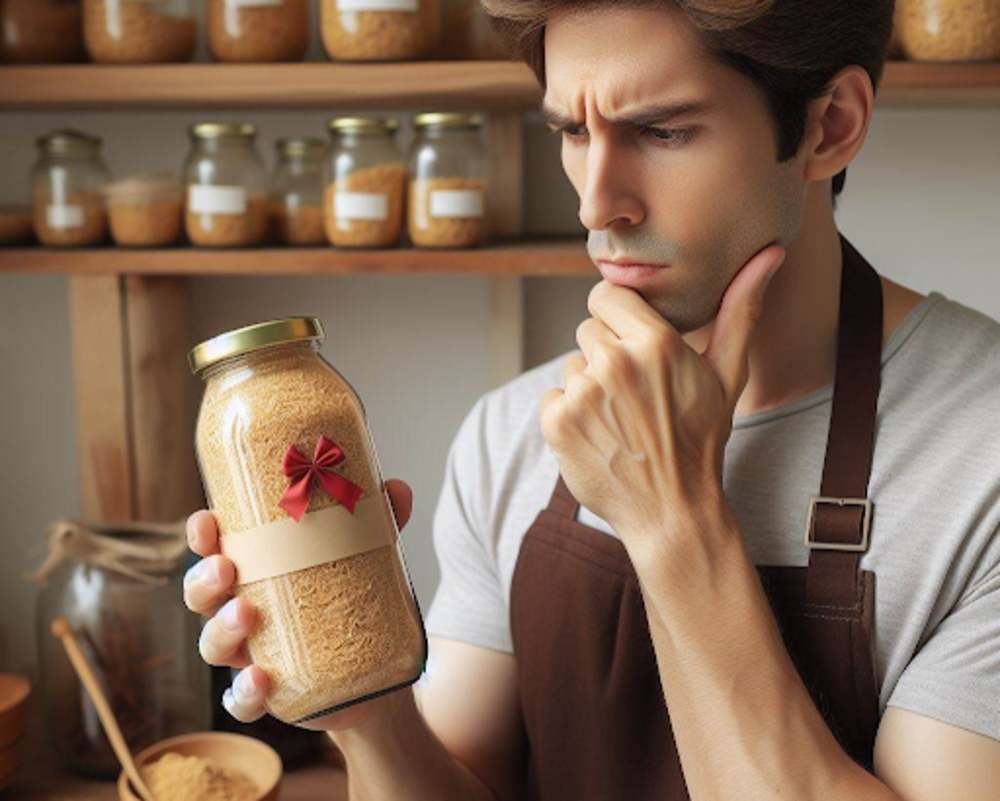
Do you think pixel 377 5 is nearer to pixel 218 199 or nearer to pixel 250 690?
pixel 218 199

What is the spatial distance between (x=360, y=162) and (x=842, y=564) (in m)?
0.83

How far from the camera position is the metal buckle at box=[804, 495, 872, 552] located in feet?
3.39

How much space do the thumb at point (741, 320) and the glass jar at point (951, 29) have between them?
1.95ft

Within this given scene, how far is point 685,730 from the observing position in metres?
0.98

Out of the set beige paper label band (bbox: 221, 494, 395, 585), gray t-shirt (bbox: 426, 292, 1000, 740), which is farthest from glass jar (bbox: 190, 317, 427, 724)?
gray t-shirt (bbox: 426, 292, 1000, 740)

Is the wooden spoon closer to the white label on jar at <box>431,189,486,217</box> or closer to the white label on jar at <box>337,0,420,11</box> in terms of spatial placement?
the white label on jar at <box>431,189,486,217</box>

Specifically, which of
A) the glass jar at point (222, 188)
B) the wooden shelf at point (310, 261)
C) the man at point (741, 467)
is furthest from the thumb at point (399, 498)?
the glass jar at point (222, 188)

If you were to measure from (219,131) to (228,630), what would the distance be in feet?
2.91

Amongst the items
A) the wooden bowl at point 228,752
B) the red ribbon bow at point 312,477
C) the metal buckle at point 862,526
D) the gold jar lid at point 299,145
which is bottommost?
the wooden bowl at point 228,752

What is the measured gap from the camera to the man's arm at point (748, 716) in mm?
930

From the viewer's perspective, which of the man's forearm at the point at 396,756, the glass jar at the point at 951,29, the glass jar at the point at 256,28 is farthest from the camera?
the glass jar at the point at 256,28

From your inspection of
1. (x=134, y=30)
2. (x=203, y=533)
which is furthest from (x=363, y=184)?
(x=203, y=533)

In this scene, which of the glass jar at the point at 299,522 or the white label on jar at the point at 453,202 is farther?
the white label on jar at the point at 453,202

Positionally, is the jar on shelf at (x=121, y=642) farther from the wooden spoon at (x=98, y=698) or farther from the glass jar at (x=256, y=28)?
the glass jar at (x=256, y=28)
